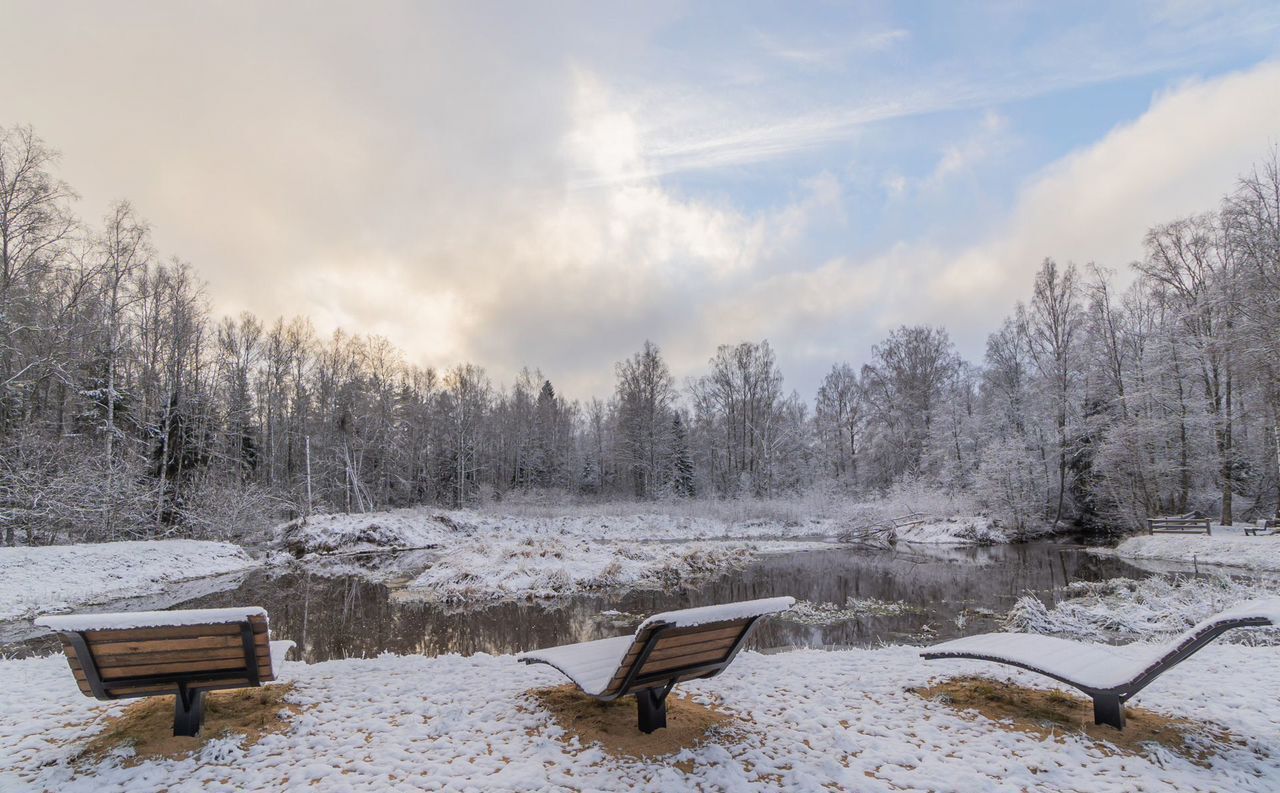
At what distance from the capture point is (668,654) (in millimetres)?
3301

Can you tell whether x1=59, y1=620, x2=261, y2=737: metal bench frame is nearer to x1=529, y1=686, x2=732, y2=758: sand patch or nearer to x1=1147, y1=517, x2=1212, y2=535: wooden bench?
x1=529, y1=686, x2=732, y2=758: sand patch

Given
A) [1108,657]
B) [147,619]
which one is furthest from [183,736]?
[1108,657]

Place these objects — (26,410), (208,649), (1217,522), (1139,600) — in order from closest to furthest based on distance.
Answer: (208,649) < (1139,600) < (26,410) < (1217,522)

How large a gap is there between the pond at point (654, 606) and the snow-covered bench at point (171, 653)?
3.56 meters

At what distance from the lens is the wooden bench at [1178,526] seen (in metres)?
17.8

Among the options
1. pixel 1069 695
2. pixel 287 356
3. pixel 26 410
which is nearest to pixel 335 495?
pixel 287 356

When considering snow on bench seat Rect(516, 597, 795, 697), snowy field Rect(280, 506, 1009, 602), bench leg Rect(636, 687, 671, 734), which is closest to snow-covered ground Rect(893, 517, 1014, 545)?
snowy field Rect(280, 506, 1009, 602)

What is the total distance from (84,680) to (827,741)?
14.5 feet

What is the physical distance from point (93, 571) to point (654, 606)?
37.9 feet

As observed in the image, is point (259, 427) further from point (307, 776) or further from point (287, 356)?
point (307, 776)

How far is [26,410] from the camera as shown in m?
16.1

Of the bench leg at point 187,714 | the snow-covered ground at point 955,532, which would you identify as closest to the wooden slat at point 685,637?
the bench leg at point 187,714

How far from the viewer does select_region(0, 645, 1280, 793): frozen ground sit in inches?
119

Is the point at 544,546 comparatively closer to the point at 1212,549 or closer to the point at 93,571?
the point at 93,571
